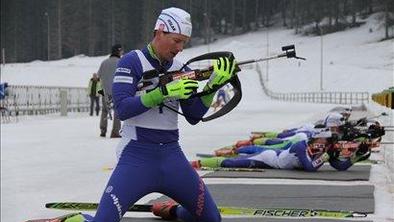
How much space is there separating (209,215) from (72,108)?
28.9 m

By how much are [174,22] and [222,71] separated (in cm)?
42

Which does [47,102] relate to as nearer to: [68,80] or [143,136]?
[143,136]

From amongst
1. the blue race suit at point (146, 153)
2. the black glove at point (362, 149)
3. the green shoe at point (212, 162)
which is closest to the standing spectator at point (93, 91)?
the green shoe at point (212, 162)

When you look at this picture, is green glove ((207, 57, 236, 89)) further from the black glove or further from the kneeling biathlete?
the black glove

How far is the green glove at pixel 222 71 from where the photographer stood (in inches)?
176

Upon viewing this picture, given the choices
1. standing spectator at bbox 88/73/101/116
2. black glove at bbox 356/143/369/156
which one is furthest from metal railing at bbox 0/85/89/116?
black glove at bbox 356/143/369/156

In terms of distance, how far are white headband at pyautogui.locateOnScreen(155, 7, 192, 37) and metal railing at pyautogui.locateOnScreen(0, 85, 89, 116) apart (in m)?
23.4

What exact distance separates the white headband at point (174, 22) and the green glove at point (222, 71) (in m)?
0.28

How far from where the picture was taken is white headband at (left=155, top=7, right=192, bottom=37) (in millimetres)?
4531

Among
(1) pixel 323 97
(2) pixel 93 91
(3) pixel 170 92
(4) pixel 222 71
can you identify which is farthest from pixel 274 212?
(1) pixel 323 97

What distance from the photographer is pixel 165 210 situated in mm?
5812

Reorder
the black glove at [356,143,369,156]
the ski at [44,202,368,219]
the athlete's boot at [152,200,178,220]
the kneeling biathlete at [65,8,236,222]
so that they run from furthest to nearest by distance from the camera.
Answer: the black glove at [356,143,369,156] < the ski at [44,202,368,219] < the athlete's boot at [152,200,178,220] < the kneeling biathlete at [65,8,236,222]

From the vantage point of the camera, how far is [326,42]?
6106cm

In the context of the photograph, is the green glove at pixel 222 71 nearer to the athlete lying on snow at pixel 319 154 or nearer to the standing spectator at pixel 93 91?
the athlete lying on snow at pixel 319 154
